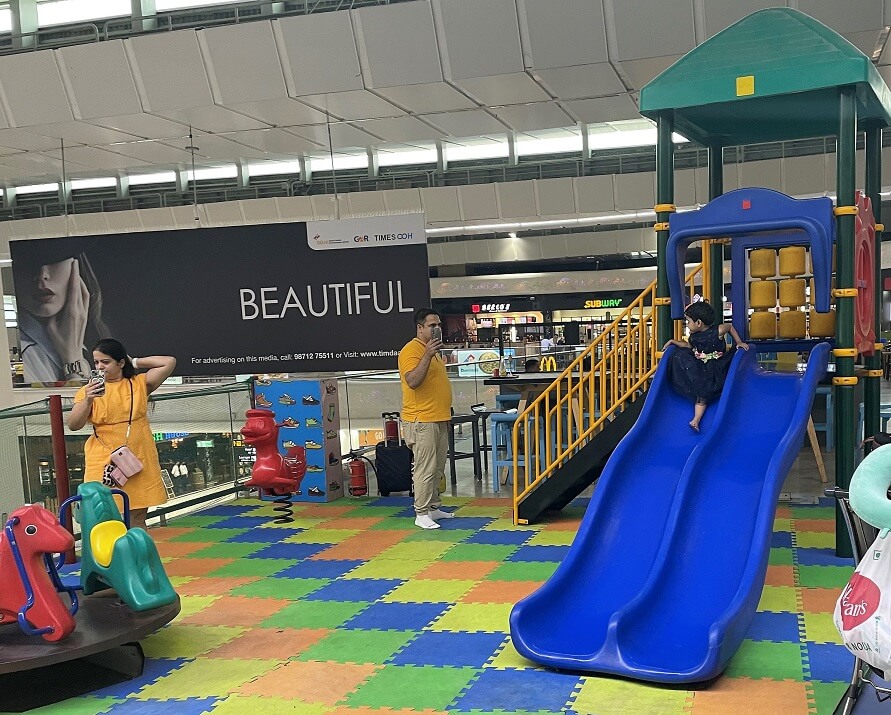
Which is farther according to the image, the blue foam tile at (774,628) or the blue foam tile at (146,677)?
the blue foam tile at (774,628)

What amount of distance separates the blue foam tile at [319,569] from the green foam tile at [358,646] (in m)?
1.42

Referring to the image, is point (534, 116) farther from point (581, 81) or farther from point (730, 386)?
point (730, 386)

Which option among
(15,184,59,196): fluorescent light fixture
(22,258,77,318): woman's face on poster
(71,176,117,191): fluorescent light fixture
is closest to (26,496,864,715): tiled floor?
(22,258,77,318): woman's face on poster

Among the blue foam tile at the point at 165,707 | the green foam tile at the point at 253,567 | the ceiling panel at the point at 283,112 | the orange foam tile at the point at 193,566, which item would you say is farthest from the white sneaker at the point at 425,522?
the ceiling panel at the point at 283,112

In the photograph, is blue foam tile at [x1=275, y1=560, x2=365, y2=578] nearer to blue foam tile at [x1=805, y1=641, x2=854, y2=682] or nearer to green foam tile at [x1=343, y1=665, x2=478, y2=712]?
green foam tile at [x1=343, y1=665, x2=478, y2=712]

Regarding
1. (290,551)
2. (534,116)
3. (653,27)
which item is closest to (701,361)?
→ (653,27)

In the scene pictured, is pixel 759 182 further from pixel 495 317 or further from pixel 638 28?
pixel 495 317

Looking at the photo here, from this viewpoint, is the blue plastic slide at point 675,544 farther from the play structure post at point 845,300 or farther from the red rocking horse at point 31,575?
the red rocking horse at point 31,575

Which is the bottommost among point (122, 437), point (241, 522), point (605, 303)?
point (241, 522)

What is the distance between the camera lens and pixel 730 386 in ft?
22.8

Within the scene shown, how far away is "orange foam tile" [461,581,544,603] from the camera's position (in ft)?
20.4

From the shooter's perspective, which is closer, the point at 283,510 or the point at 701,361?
the point at 701,361

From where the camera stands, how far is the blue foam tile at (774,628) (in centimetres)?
526

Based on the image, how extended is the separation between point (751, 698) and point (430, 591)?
8.46ft
